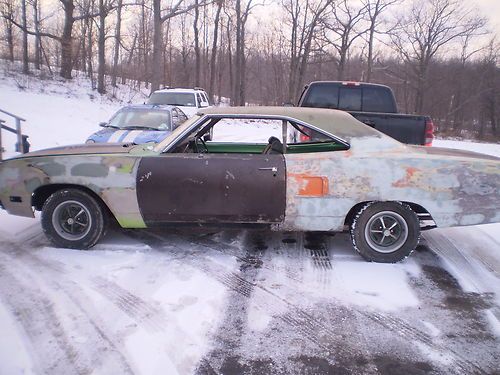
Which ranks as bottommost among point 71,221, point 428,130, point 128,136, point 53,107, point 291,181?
point 71,221

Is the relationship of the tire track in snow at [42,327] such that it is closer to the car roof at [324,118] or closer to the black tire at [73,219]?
the black tire at [73,219]

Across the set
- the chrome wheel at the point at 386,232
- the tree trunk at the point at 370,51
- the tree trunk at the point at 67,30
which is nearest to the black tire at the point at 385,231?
the chrome wheel at the point at 386,232

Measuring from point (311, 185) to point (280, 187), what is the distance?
31 cm

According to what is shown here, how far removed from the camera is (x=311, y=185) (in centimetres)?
402

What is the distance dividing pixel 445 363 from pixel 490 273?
5.92 ft

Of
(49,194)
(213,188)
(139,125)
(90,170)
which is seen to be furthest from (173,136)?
(139,125)

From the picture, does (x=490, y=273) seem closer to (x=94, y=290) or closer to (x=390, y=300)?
(x=390, y=300)

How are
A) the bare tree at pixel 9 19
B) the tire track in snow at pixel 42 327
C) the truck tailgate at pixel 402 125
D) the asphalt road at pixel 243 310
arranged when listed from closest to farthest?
1. the tire track in snow at pixel 42 327
2. the asphalt road at pixel 243 310
3. the truck tailgate at pixel 402 125
4. the bare tree at pixel 9 19

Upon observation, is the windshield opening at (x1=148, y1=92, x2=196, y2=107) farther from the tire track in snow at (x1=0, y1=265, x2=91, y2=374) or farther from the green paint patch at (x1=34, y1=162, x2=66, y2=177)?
the tire track in snow at (x1=0, y1=265, x2=91, y2=374)

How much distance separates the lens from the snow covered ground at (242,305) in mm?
2619

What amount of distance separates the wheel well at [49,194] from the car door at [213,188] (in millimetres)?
508

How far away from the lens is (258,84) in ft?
184

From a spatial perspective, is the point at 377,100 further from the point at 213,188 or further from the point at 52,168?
the point at 52,168

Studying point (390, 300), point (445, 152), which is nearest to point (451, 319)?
point (390, 300)
